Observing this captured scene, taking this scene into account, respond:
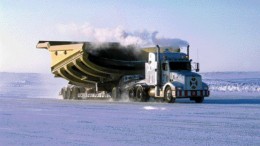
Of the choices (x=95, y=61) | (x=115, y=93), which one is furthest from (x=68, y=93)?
(x=95, y=61)

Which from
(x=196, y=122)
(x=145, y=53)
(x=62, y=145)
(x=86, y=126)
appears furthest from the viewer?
(x=145, y=53)

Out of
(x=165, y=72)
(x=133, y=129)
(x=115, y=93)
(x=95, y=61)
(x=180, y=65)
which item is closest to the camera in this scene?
(x=133, y=129)

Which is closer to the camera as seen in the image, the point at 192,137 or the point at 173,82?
the point at 192,137

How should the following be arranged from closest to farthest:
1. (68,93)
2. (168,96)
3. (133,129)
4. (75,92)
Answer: (133,129)
(168,96)
(75,92)
(68,93)

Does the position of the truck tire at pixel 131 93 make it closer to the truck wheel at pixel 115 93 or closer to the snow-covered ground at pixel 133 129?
the truck wheel at pixel 115 93

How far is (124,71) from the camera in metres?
29.7

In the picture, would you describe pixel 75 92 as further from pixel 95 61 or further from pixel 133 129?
pixel 133 129

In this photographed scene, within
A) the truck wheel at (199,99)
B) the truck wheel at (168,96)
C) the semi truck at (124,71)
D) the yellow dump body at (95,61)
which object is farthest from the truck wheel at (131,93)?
the truck wheel at (199,99)

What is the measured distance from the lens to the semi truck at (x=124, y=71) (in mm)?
26281

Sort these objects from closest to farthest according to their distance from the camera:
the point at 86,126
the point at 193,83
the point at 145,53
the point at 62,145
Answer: the point at 62,145 < the point at 86,126 < the point at 193,83 < the point at 145,53

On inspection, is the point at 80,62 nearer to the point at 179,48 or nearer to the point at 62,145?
the point at 179,48

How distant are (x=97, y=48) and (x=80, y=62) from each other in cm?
139

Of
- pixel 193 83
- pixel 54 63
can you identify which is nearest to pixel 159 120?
pixel 193 83

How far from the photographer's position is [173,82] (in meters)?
26.2
